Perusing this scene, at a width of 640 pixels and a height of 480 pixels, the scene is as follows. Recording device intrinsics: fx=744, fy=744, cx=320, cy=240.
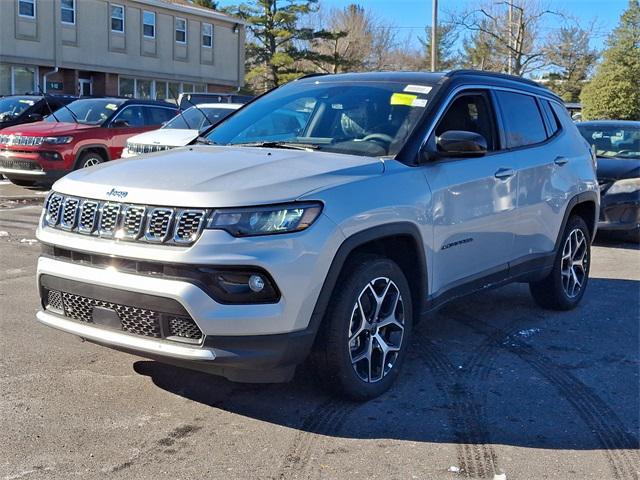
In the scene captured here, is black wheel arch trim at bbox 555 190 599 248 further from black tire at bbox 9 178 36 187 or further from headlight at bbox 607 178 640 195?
black tire at bbox 9 178 36 187

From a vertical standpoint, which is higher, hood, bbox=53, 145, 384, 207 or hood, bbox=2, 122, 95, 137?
hood, bbox=2, 122, 95, 137

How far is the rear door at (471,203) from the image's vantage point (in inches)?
181

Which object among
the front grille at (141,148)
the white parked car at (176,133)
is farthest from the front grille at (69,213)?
the front grille at (141,148)

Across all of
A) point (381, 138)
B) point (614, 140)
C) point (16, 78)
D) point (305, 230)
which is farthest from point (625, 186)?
point (16, 78)

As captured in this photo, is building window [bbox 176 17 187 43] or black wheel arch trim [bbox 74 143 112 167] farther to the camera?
building window [bbox 176 17 187 43]

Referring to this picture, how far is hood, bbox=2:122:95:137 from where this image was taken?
41.4 ft

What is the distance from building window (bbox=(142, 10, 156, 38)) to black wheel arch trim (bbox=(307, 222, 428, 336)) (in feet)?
107

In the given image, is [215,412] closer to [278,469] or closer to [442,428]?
[278,469]

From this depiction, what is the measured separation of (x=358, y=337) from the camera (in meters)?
4.08

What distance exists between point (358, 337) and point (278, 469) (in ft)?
3.13

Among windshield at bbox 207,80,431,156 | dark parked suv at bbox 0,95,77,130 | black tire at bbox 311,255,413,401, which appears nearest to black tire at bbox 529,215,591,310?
windshield at bbox 207,80,431,156

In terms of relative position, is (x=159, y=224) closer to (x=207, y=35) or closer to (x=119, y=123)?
(x=119, y=123)

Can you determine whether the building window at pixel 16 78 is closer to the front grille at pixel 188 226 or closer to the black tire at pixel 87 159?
the black tire at pixel 87 159

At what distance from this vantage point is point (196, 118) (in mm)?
12789
